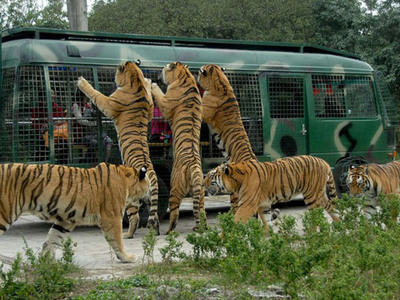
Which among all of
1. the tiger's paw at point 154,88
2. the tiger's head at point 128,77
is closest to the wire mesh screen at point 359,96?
the tiger's paw at point 154,88

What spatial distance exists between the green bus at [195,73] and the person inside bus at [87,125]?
0.06 ft

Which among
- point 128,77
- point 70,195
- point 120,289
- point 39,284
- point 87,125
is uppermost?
point 128,77

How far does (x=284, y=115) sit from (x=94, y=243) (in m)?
4.06

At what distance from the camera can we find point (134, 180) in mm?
7438

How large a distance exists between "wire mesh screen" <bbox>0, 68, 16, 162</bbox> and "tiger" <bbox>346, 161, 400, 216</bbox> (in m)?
4.68

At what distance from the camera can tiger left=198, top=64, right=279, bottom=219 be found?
10086mm

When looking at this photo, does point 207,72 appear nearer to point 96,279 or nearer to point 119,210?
point 119,210

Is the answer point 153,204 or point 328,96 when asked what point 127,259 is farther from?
point 328,96

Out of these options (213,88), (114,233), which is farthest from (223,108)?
(114,233)

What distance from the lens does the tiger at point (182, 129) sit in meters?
9.26

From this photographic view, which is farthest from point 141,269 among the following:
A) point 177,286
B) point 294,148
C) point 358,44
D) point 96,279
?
point 358,44

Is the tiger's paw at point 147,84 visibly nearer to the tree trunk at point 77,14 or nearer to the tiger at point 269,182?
the tiger at point 269,182

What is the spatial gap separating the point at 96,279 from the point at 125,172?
1.61 metres

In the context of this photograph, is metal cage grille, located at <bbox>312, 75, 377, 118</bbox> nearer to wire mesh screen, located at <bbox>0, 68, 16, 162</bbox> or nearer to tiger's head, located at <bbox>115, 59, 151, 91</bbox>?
tiger's head, located at <bbox>115, 59, 151, 91</bbox>
